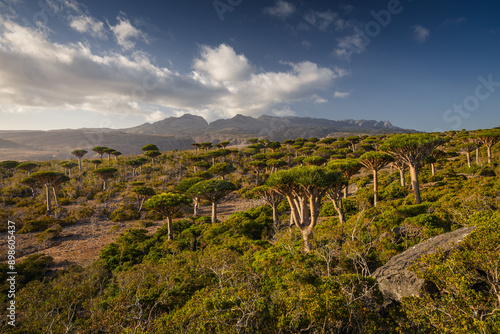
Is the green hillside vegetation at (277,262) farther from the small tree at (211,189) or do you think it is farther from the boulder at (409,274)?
the boulder at (409,274)

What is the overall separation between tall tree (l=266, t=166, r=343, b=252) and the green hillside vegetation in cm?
9

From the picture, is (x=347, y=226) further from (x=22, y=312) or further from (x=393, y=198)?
(x=22, y=312)

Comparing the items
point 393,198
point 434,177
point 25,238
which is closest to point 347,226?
point 393,198

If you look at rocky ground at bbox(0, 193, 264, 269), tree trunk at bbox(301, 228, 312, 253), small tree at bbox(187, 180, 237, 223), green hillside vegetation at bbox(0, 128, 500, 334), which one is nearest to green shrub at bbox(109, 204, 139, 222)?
green hillside vegetation at bbox(0, 128, 500, 334)

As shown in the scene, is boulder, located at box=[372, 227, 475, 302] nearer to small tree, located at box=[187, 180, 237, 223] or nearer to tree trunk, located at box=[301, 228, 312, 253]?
tree trunk, located at box=[301, 228, 312, 253]

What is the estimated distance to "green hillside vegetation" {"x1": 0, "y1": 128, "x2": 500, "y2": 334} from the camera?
6.12 meters

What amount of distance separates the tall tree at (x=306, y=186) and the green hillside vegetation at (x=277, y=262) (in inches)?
3.4

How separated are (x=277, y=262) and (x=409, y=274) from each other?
643 cm

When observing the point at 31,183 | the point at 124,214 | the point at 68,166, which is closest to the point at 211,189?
the point at 124,214

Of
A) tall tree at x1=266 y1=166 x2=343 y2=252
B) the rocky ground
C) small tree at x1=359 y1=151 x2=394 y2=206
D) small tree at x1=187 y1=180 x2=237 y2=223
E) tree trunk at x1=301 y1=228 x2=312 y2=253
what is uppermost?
small tree at x1=359 y1=151 x2=394 y2=206

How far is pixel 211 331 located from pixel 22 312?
1087cm

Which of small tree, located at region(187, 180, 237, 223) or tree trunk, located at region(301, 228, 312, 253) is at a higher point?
small tree, located at region(187, 180, 237, 223)

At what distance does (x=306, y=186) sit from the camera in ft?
47.7

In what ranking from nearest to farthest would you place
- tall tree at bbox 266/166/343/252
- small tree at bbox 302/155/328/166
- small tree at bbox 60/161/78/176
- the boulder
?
the boulder < tall tree at bbox 266/166/343/252 < small tree at bbox 302/155/328/166 < small tree at bbox 60/161/78/176
